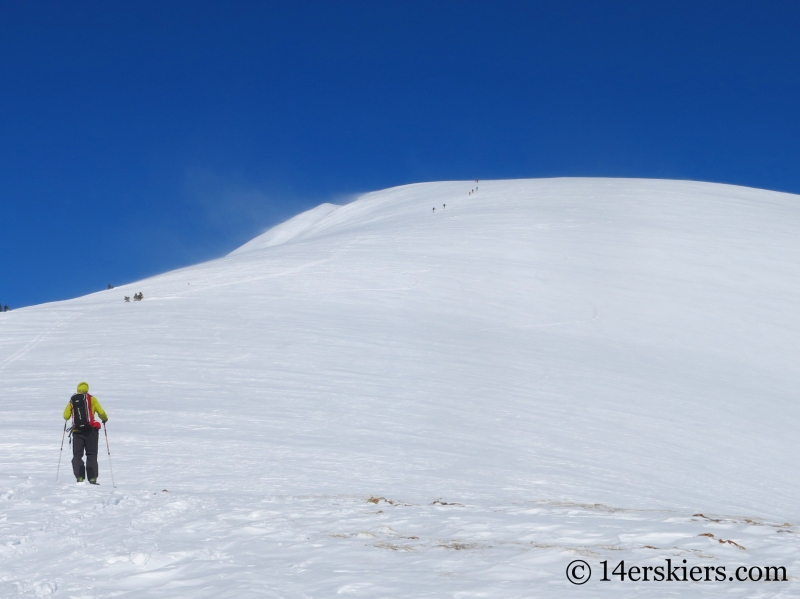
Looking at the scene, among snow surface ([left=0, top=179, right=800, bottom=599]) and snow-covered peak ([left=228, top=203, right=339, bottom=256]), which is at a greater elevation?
snow-covered peak ([left=228, top=203, right=339, bottom=256])

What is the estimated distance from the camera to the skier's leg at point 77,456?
29.5ft

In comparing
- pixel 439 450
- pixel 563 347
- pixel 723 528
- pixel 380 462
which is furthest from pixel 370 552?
pixel 563 347

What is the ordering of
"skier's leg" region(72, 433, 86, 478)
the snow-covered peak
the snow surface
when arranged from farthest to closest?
the snow-covered peak
"skier's leg" region(72, 433, 86, 478)
the snow surface

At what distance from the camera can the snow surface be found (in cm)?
590

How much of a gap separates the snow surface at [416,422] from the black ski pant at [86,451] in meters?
0.42

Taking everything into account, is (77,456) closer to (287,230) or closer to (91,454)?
(91,454)

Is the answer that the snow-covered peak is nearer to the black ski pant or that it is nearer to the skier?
the skier

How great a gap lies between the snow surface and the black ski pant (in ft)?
1.39

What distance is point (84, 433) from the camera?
9109 millimetres

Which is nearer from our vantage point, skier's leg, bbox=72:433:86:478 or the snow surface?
the snow surface

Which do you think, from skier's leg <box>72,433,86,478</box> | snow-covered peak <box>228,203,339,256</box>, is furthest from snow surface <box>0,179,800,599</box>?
snow-covered peak <box>228,203,339,256</box>

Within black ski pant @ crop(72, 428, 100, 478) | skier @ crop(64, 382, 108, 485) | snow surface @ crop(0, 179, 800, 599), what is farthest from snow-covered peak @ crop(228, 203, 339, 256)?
black ski pant @ crop(72, 428, 100, 478)

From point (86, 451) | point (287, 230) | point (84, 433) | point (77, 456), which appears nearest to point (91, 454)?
point (86, 451)

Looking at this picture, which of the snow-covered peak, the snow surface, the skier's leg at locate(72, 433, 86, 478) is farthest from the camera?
the snow-covered peak
